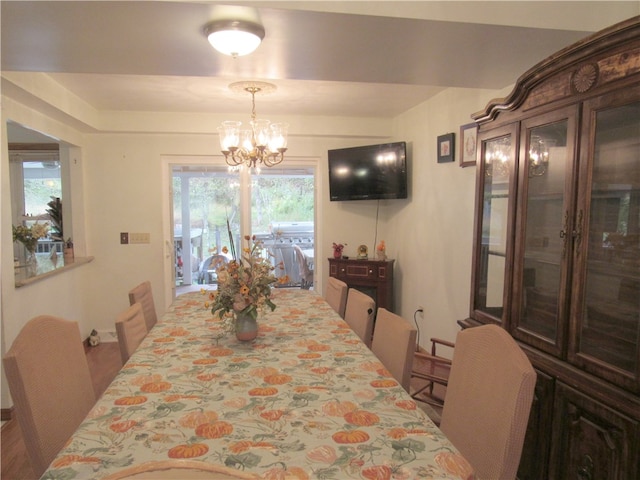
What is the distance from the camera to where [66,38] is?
6.05ft

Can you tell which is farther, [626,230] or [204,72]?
[204,72]

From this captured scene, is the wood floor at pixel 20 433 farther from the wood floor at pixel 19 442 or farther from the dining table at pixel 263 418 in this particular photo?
the dining table at pixel 263 418

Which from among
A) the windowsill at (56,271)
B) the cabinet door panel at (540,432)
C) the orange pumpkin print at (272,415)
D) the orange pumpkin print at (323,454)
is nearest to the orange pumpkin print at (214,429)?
the orange pumpkin print at (272,415)

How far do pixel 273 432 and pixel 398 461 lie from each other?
35 cm

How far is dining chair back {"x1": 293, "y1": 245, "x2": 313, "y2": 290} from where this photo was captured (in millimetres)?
5082

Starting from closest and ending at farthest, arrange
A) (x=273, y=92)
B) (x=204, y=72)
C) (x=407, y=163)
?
(x=204, y=72), (x=273, y=92), (x=407, y=163)

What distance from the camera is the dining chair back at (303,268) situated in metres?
5.08

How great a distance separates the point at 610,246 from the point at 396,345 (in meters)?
0.92

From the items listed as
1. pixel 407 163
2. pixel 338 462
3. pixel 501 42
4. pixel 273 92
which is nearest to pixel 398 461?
pixel 338 462

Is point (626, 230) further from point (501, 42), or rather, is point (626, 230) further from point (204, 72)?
point (204, 72)

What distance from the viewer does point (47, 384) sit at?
1.41 m

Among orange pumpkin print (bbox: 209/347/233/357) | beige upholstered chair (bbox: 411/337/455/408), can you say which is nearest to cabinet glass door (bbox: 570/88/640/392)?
beige upholstered chair (bbox: 411/337/455/408)

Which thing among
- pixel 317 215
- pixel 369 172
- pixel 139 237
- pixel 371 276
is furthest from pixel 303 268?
pixel 139 237

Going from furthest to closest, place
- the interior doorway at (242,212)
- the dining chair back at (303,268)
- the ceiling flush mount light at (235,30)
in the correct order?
the dining chair back at (303,268), the interior doorway at (242,212), the ceiling flush mount light at (235,30)
